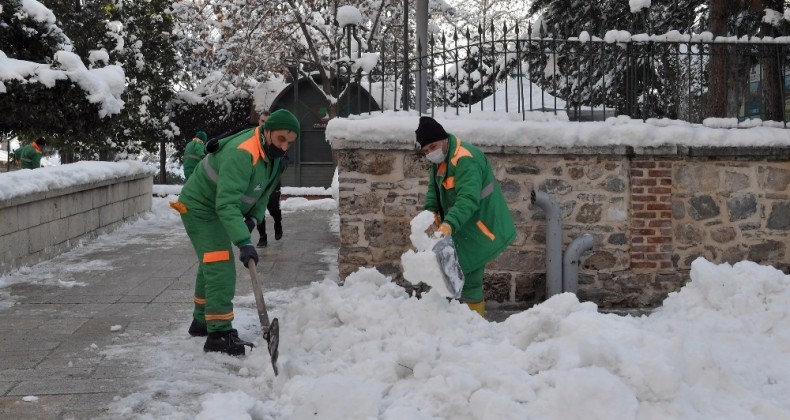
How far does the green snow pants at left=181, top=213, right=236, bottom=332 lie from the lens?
5.03 meters

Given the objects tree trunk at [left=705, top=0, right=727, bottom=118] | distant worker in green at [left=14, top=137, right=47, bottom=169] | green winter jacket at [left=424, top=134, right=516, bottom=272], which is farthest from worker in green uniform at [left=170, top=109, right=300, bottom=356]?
distant worker in green at [left=14, top=137, right=47, bottom=169]

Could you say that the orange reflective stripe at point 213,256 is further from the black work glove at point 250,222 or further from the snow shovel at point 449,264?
the snow shovel at point 449,264

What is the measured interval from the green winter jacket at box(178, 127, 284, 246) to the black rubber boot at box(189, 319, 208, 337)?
2.92 feet

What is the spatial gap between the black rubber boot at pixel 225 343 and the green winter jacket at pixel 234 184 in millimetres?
720

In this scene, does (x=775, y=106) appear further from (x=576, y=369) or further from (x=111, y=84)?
(x=111, y=84)

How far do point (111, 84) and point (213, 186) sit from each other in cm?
576

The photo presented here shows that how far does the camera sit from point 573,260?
6.65m

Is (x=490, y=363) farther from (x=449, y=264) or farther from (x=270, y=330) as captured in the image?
(x=270, y=330)

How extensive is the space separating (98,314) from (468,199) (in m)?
3.24

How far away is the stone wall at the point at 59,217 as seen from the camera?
8.05 m

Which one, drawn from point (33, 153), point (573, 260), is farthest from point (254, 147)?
point (33, 153)

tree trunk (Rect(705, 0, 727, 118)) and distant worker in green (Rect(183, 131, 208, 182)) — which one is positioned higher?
tree trunk (Rect(705, 0, 727, 118))

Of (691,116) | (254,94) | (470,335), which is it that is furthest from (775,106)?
(254,94)

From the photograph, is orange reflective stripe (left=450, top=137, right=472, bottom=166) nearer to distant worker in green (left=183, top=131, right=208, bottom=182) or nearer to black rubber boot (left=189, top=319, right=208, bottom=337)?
black rubber boot (left=189, top=319, right=208, bottom=337)
